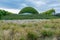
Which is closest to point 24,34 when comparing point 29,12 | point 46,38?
point 46,38

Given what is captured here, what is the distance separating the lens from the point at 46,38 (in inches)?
332

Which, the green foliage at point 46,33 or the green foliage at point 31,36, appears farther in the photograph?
the green foliage at point 46,33

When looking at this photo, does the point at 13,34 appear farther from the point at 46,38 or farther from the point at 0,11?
the point at 0,11

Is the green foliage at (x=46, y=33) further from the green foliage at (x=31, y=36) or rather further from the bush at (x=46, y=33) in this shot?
the green foliage at (x=31, y=36)

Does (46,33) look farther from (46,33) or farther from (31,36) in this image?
(31,36)

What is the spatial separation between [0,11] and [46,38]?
17.8m

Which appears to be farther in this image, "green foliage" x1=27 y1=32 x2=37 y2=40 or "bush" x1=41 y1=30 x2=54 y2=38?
"bush" x1=41 y1=30 x2=54 y2=38

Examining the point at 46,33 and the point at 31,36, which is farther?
the point at 46,33

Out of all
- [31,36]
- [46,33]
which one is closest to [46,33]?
[46,33]

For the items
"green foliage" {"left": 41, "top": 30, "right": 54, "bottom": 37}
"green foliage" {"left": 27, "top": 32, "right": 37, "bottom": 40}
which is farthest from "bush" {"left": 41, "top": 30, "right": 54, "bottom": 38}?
"green foliage" {"left": 27, "top": 32, "right": 37, "bottom": 40}

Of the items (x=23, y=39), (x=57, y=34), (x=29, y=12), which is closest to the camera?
(x=23, y=39)

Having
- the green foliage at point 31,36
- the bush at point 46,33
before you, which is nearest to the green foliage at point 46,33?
the bush at point 46,33

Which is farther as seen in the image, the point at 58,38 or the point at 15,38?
the point at 58,38

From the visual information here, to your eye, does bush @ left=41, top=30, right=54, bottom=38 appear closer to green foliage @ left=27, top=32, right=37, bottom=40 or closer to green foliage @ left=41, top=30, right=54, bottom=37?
green foliage @ left=41, top=30, right=54, bottom=37
